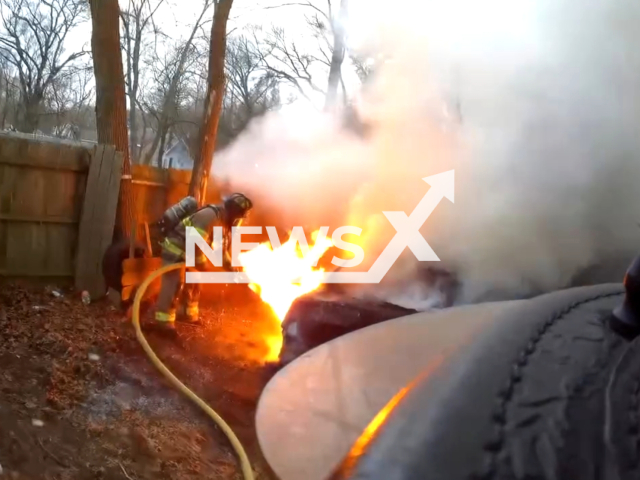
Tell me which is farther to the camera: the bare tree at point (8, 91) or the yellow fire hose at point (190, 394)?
the bare tree at point (8, 91)

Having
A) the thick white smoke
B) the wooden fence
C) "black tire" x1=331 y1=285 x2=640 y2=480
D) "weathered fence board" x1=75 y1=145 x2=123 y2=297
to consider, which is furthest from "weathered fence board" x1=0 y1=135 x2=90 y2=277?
"black tire" x1=331 y1=285 x2=640 y2=480

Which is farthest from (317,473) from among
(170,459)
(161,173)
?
(161,173)

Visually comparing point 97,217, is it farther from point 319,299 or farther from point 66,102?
point 66,102

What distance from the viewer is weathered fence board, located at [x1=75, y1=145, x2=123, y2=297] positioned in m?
6.25

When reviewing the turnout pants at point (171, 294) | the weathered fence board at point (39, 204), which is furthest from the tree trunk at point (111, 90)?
the turnout pants at point (171, 294)

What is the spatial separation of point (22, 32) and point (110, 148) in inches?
626

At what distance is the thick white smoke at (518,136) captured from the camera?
4.86m

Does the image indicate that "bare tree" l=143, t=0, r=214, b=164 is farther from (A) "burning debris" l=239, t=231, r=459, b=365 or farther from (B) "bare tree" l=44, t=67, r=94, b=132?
(A) "burning debris" l=239, t=231, r=459, b=365

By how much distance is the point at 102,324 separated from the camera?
19.2ft

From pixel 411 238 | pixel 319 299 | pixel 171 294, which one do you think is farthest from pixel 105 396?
pixel 411 238

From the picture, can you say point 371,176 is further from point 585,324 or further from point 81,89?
point 81,89

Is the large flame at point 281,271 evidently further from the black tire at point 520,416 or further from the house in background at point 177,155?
the house in background at point 177,155

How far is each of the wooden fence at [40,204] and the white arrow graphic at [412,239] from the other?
2.68 m

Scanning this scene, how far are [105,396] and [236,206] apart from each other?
109 inches
